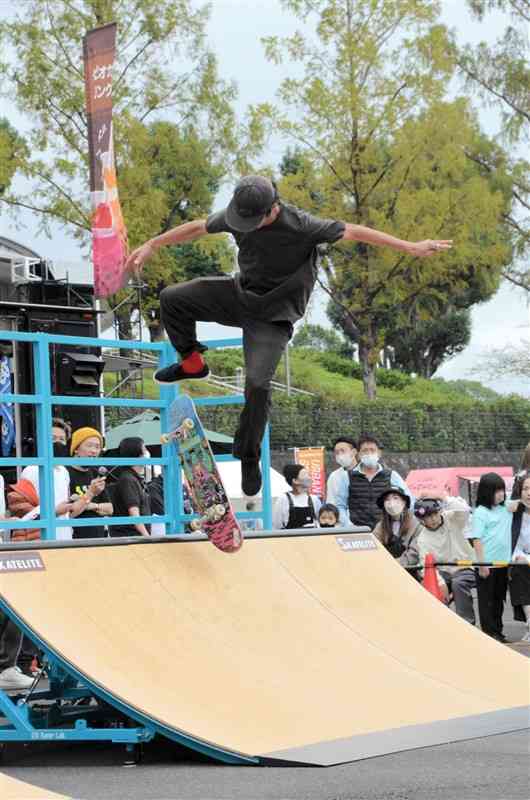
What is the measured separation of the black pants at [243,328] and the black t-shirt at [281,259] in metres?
0.08

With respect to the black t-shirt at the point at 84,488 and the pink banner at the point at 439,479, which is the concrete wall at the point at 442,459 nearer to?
the pink banner at the point at 439,479

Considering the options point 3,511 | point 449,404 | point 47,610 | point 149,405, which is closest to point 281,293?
point 149,405

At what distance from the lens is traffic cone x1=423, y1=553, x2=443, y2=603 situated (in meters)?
10.9

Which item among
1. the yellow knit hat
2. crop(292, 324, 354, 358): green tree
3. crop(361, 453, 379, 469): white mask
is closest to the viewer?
the yellow knit hat

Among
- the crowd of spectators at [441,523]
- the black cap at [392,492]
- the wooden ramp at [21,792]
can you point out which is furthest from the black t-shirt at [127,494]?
the wooden ramp at [21,792]

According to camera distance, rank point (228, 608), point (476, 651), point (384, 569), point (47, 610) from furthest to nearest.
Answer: point (384, 569) → point (476, 651) → point (228, 608) → point (47, 610)

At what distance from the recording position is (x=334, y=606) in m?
7.71

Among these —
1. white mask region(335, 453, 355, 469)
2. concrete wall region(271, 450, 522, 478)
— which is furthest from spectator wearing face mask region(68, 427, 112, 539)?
concrete wall region(271, 450, 522, 478)

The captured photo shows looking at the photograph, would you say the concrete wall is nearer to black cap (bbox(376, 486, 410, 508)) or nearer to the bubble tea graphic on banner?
the bubble tea graphic on banner

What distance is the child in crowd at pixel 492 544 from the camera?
11.5 meters

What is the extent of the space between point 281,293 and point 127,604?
1.88m

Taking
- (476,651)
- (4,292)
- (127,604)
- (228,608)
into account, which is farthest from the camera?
(4,292)

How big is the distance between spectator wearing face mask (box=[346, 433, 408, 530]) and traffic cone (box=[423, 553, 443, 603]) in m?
0.65

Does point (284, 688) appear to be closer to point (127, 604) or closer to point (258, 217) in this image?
point (127, 604)
